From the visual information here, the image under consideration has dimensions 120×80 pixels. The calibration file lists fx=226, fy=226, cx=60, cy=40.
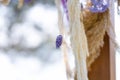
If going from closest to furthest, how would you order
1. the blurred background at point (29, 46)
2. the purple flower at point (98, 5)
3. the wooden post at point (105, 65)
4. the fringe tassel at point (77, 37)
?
the fringe tassel at point (77, 37)
the purple flower at point (98, 5)
the wooden post at point (105, 65)
the blurred background at point (29, 46)

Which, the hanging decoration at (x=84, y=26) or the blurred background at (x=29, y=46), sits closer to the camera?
the hanging decoration at (x=84, y=26)

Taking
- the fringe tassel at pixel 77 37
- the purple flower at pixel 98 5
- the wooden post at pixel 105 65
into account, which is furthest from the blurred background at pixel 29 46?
the fringe tassel at pixel 77 37

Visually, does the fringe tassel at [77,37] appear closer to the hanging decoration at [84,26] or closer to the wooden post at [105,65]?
the hanging decoration at [84,26]

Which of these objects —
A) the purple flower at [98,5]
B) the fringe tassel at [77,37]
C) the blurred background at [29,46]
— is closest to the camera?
the fringe tassel at [77,37]

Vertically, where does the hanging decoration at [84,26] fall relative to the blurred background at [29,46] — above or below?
above

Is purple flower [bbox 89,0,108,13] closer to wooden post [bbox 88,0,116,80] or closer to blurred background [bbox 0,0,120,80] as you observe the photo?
wooden post [bbox 88,0,116,80]

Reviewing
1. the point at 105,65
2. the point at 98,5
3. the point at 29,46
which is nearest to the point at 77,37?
the point at 98,5
